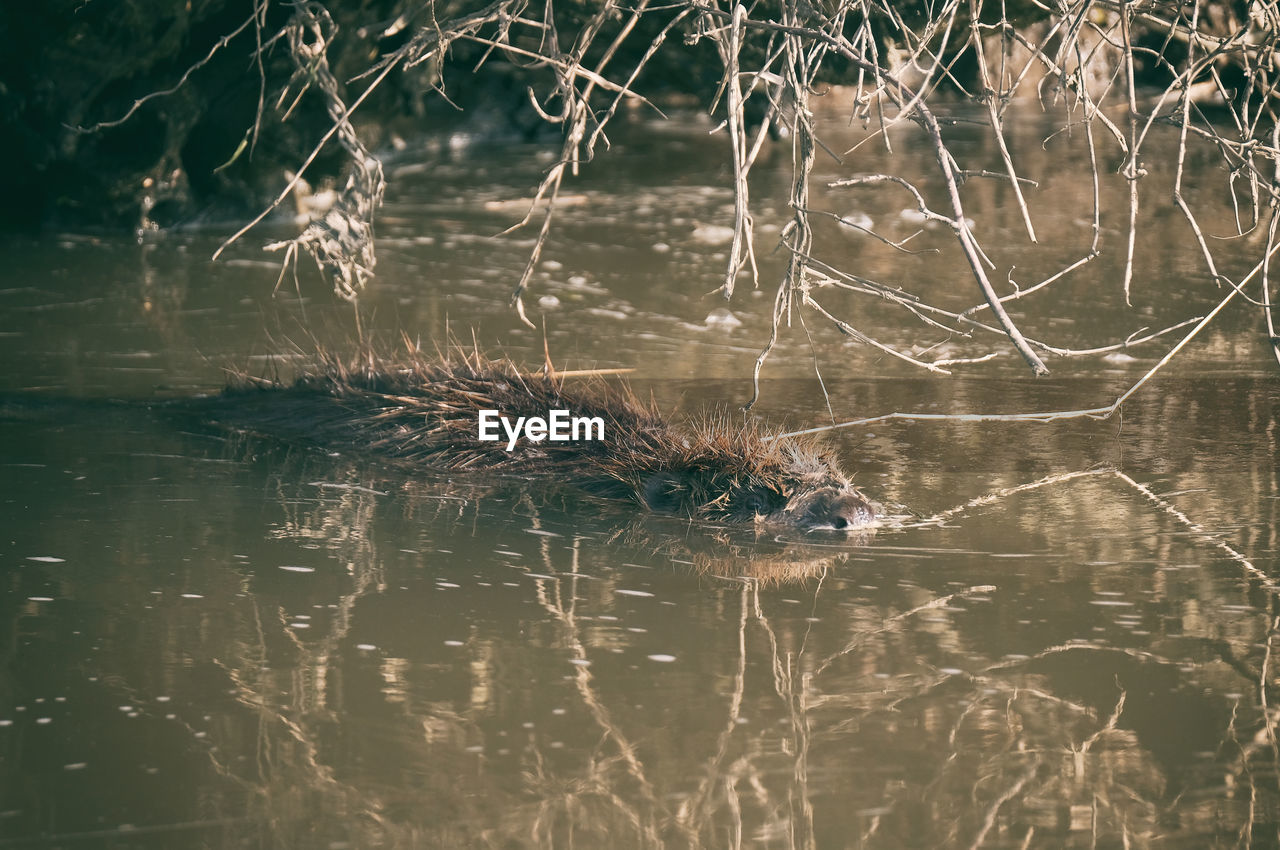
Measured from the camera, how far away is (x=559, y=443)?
605 centimetres

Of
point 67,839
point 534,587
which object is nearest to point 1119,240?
point 534,587

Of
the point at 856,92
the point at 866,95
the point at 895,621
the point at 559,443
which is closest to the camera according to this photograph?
the point at 866,95

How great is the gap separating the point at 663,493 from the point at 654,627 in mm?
1185

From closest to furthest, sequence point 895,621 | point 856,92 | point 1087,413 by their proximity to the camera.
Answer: point 895,621 → point 1087,413 → point 856,92

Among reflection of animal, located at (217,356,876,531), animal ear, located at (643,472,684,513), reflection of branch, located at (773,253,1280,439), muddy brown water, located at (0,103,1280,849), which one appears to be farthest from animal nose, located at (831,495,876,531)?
animal ear, located at (643,472,684,513)

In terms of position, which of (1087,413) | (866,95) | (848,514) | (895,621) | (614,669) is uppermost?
(866,95)

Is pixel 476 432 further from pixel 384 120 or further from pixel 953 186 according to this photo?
pixel 384 120

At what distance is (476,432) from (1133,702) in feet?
9.99

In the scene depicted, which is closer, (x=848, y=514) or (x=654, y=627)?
(x=654, y=627)

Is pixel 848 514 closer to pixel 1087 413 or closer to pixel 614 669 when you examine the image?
pixel 1087 413

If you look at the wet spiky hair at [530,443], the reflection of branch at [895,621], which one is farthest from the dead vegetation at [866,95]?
the reflection of branch at [895,621]

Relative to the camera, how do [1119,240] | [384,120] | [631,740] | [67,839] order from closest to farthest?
[67,839] < [631,740] < [1119,240] < [384,120]

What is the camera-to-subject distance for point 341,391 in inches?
260

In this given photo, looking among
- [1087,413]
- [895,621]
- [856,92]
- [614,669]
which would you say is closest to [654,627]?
[614,669]
